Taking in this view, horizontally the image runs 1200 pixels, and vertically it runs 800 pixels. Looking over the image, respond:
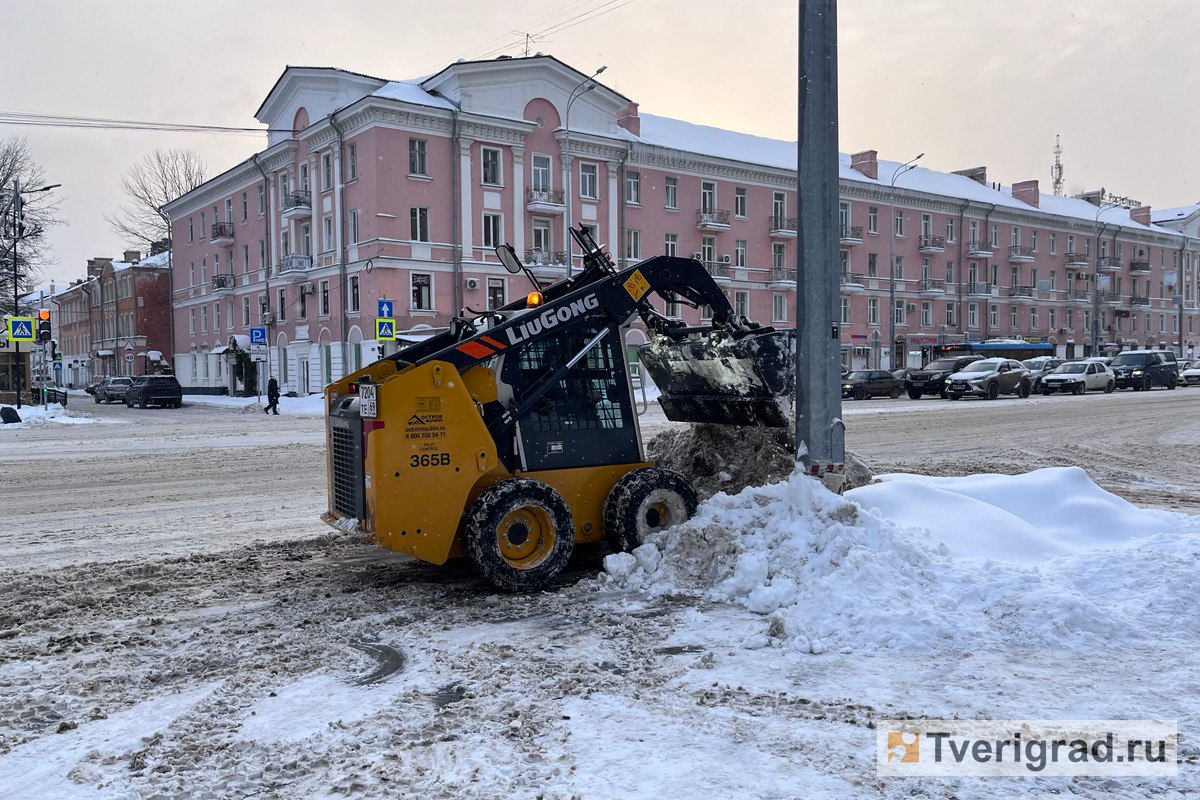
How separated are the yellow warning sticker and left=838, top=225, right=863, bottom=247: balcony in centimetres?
4939

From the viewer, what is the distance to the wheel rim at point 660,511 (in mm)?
6879

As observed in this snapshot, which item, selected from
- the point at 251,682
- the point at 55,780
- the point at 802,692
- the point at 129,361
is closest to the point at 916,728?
the point at 802,692

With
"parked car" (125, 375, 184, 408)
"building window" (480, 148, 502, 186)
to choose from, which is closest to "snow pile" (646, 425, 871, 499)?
"building window" (480, 148, 502, 186)

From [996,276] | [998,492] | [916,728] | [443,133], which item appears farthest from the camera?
[996,276]

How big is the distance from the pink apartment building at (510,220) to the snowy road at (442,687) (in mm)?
25113

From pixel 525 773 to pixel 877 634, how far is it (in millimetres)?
2458

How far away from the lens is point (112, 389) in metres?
46.6

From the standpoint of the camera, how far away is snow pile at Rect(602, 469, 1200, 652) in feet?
17.1

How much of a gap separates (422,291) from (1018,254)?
1837 inches

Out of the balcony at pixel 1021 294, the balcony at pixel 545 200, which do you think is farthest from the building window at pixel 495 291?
the balcony at pixel 1021 294

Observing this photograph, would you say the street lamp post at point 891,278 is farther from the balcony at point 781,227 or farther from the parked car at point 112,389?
the parked car at point 112,389

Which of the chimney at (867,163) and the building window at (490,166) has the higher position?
the chimney at (867,163)

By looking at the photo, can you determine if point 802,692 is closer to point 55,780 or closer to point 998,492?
point 55,780

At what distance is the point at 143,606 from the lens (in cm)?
625
